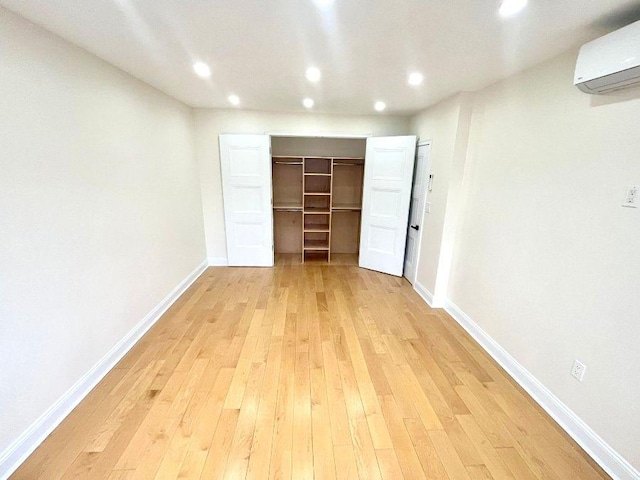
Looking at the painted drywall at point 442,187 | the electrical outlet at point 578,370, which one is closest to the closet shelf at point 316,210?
the painted drywall at point 442,187

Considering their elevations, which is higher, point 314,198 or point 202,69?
point 202,69

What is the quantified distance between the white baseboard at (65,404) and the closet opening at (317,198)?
2520 mm

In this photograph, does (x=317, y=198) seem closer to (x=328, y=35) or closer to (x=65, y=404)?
(x=328, y=35)

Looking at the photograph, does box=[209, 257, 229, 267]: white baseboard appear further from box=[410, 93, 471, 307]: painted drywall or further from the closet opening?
box=[410, 93, 471, 307]: painted drywall

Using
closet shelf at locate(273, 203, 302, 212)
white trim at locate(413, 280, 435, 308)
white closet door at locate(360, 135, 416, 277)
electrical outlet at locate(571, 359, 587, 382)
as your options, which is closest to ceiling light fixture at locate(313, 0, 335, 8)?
electrical outlet at locate(571, 359, 587, 382)

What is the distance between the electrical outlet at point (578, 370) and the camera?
164 centimetres

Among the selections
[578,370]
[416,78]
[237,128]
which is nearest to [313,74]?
[416,78]

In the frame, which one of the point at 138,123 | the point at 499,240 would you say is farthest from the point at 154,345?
the point at 499,240

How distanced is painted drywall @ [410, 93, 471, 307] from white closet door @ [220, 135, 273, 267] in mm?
2219

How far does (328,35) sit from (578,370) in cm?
249

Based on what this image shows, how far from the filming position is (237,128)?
156 inches

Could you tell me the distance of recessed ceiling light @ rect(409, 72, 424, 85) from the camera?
2.30 meters

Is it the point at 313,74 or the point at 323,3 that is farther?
the point at 313,74

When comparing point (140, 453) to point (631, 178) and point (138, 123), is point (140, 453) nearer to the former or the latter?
point (138, 123)
